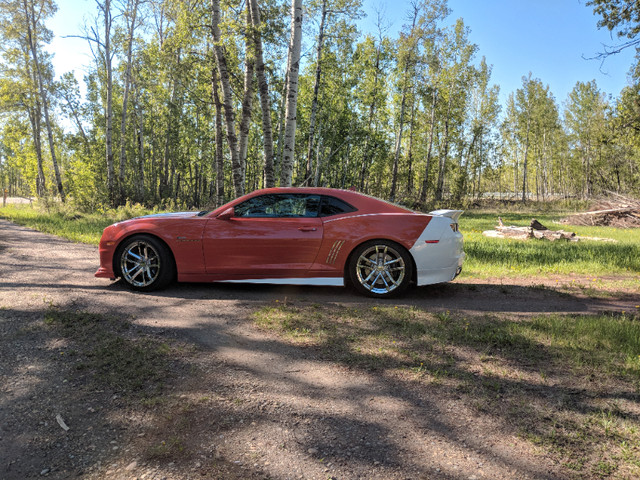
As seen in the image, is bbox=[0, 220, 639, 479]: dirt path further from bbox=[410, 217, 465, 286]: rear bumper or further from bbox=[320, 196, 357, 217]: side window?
bbox=[410, 217, 465, 286]: rear bumper

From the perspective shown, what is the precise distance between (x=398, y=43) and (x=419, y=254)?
27308 millimetres

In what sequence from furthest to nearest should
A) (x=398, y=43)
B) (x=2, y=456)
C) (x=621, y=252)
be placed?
(x=398, y=43)
(x=621, y=252)
(x=2, y=456)

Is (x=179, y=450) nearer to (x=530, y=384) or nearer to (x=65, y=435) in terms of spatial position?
(x=65, y=435)

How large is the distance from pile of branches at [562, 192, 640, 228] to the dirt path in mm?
20394

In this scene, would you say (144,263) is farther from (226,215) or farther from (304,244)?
(304,244)

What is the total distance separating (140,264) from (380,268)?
3.31 metres

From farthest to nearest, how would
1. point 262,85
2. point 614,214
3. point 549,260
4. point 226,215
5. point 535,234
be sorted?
point 614,214 → point 535,234 → point 262,85 → point 549,260 → point 226,215

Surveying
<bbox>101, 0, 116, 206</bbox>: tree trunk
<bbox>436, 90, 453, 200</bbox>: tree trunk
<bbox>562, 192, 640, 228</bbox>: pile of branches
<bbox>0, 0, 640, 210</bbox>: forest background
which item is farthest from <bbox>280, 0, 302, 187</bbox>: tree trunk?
<bbox>436, 90, 453, 200</bbox>: tree trunk

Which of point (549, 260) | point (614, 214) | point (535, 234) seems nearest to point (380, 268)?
point (549, 260)

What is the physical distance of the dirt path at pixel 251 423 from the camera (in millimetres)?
1958

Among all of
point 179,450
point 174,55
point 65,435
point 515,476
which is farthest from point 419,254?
point 174,55

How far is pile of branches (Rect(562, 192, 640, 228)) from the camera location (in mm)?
18281

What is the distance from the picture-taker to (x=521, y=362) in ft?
10.6

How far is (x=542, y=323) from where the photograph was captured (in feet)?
13.5
